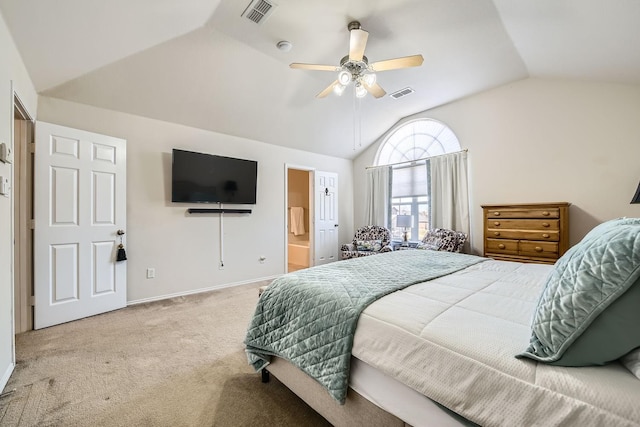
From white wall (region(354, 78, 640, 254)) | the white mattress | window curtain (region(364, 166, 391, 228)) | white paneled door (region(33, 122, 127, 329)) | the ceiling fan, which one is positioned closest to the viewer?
the white mattress

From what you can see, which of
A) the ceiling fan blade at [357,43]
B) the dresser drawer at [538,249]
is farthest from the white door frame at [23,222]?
the dresser drawer at [538,249]

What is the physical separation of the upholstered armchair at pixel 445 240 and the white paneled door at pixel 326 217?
187cm

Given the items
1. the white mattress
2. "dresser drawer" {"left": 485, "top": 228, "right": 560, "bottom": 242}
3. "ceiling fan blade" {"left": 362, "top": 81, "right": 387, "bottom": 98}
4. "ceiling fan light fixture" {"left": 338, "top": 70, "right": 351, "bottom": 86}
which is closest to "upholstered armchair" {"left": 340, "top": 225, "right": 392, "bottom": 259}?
"dresser drawer" {"left": 485, "top": 228, "right": 560, "bottom": 242}

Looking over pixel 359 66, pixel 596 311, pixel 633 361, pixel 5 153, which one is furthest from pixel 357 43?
pixel 5 153

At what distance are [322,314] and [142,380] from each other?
1441mm

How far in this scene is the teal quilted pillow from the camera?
28.7 inches

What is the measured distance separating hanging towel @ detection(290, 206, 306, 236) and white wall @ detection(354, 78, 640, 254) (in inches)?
150

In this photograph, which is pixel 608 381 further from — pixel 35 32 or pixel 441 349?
pixel 35 32

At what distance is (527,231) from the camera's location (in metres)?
3.25

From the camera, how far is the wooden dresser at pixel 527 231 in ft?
10.1

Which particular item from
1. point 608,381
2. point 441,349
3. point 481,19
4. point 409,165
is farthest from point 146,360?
point 409,165

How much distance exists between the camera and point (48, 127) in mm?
2693

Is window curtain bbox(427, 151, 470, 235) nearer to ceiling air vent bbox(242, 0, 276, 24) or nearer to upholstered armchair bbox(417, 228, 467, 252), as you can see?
upholstered armchair bbox(417, 228, 467, 252)

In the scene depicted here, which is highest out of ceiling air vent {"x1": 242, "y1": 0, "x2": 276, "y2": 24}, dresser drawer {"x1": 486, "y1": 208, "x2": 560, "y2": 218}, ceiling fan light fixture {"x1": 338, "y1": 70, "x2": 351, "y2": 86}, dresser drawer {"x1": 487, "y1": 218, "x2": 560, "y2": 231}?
ceiling air vent {"x1": 242, "y1": 0, "x2": 276, "y2": 24}
